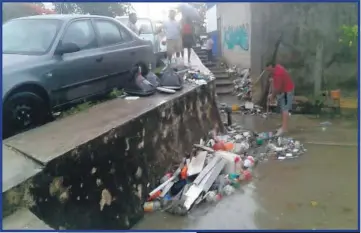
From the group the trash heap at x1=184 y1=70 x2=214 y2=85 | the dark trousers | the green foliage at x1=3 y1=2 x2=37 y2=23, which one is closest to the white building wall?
the dark trousers

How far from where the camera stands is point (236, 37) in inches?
544

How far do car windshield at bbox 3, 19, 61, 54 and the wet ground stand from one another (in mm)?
2910

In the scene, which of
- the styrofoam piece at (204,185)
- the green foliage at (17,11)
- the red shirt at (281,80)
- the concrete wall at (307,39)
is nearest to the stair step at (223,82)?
the concrete wall at (307,39)

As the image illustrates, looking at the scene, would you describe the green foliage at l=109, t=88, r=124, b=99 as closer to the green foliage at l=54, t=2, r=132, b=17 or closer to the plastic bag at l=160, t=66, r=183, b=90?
the plastic bag at l=160, t=66, r=183, b=90

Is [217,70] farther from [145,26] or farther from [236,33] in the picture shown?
[145,26]

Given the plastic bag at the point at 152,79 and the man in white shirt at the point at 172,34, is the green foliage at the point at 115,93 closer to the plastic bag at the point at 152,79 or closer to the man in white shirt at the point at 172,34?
the plastic bag at the point at 152,79

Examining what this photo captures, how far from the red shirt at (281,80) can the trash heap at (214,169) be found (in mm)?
1060

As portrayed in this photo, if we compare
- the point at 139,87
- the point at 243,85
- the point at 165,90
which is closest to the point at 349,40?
the point at 243,85

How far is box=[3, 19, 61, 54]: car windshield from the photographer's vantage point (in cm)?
512

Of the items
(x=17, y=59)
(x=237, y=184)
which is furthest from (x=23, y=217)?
(x=237, y=184)

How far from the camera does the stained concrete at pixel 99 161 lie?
3.46 m

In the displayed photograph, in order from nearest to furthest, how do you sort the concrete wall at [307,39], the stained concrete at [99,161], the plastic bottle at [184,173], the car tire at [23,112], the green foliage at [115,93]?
the stained concrete at [99,161]
the car tire at [23,112]
the plastic bottle at [184,173]
the green foliage at [115,93]
the concrete wall at [307,39]

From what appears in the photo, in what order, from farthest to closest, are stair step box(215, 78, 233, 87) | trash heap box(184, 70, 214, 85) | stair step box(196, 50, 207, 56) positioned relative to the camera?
1. stair step box(196, 50, 207, 56)
2. stair step box(215, 78, 233, 87)
3. trash heap box(184, 70, 214, 85)

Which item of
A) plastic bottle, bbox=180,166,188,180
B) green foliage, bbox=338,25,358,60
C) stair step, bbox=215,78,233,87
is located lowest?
plastic bottle, bbox=180,166,188,180
